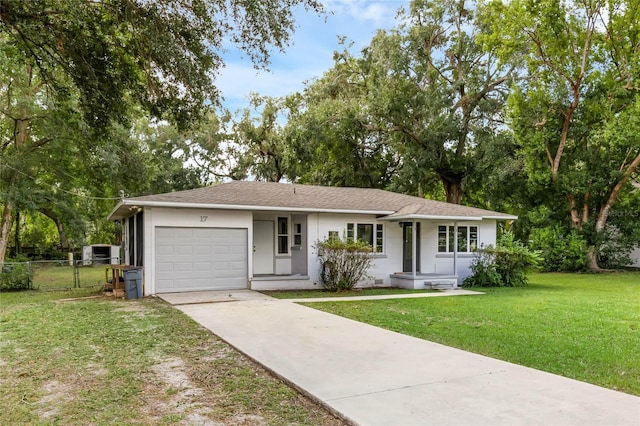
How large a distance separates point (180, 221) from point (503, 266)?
10.8 meters

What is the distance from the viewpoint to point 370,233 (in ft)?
52.5

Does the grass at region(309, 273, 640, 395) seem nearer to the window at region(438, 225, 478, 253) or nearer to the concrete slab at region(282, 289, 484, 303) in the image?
the concrete slab at region(282, 289, 484, 303)

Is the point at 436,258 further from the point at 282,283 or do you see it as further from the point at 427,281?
the point at 282,283

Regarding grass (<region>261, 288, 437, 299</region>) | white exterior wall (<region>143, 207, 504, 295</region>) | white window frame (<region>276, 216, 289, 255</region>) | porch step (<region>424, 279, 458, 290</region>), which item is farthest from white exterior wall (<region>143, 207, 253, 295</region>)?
porch step (<region>424, 279, 458, 290</region>)

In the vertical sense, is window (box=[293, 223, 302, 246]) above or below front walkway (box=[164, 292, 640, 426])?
above

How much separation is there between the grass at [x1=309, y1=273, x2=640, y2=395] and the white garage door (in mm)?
3775

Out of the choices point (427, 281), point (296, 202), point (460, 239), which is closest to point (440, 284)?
point (427, 281)

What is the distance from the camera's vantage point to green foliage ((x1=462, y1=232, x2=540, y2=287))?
15.6 metres

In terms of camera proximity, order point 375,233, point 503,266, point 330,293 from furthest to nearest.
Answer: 1. point 375,233
2. point 503,266
3. point 330,293

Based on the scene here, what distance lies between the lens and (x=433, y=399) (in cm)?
425

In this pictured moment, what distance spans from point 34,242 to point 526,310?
1532 inches

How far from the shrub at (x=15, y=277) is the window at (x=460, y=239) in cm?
1434

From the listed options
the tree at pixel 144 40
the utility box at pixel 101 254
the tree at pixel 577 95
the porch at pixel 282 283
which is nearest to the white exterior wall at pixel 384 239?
the porch at pixel 282 283

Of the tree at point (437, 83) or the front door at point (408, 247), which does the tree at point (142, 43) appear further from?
the tree at point (437, 83)
